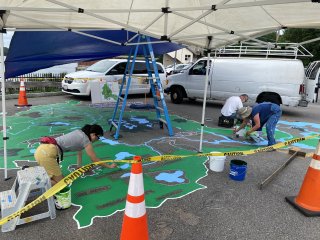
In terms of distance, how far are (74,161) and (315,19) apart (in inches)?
203

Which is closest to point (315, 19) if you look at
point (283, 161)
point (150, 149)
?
point (283, 161)

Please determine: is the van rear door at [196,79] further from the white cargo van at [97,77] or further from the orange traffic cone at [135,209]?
the orange traffic cone at [135,209]

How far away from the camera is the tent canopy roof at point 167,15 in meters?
3.68

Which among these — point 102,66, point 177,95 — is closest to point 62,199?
point 177,95

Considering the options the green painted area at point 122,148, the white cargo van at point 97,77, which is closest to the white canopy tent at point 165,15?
the green painted area at point 122,148

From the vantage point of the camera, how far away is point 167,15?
436cm

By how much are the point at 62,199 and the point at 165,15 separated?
128 inches

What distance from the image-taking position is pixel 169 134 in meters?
7.39

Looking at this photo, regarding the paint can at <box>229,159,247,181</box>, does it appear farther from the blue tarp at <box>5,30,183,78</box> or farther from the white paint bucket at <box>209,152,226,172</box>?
the blue tarp at <box>5,30,183,78</box>

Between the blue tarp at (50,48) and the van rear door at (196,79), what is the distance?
4.43m

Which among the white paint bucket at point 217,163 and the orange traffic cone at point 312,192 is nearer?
the orange traffic cone at point 312,192

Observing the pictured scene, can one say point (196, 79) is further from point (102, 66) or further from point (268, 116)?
point (268, 116)

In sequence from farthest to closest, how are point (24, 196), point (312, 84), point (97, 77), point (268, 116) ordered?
point (97, 77) < point (312, 84) < point (268, 116) < point (24, 196)

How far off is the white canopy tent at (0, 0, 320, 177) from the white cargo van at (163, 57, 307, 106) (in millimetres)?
5256
